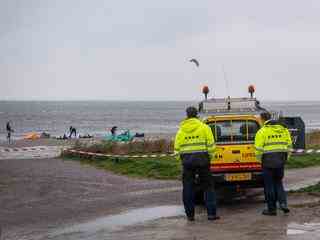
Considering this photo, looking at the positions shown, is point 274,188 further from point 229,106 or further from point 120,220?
point 229,106

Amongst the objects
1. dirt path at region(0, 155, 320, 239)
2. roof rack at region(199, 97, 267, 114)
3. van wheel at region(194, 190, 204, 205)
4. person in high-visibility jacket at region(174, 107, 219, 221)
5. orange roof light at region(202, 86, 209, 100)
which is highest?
orange roof light at region(202, 86, 209, 100)

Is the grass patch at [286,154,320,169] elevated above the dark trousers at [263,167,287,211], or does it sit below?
below

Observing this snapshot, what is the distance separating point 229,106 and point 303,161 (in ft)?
24.5

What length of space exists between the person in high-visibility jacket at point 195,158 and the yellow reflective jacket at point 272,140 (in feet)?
2.86

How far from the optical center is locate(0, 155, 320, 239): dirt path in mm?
11112

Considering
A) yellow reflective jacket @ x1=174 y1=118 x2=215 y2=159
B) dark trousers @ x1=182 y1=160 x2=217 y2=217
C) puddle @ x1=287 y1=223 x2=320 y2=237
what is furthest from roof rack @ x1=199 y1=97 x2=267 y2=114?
puddle @ x1=287 y1=223 x2=320 y2=237

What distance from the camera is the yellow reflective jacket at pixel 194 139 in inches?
454

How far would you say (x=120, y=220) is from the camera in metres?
12.4

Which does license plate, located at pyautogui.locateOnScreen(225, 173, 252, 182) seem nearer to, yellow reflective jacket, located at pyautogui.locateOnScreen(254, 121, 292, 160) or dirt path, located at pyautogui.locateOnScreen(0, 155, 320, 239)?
dirt path, located at pyautogui.locateOnScreen(0, 155, 320, 239)

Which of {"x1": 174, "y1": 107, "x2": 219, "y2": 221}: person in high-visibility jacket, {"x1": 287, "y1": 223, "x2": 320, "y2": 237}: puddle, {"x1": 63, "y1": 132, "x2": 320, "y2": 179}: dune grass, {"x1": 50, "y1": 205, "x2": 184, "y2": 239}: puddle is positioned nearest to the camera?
{"x1": 287, "y1": 223, "x2": 320, "y2": 237}: puddle

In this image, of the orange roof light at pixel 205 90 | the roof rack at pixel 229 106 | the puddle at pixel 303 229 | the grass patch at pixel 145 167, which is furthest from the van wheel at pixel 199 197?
the grass patch at pixel 145 167

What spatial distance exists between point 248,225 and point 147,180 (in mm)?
9179

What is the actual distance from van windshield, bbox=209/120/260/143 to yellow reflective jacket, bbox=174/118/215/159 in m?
2.65

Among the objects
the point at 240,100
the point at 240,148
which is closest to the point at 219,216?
the point at 240,148
